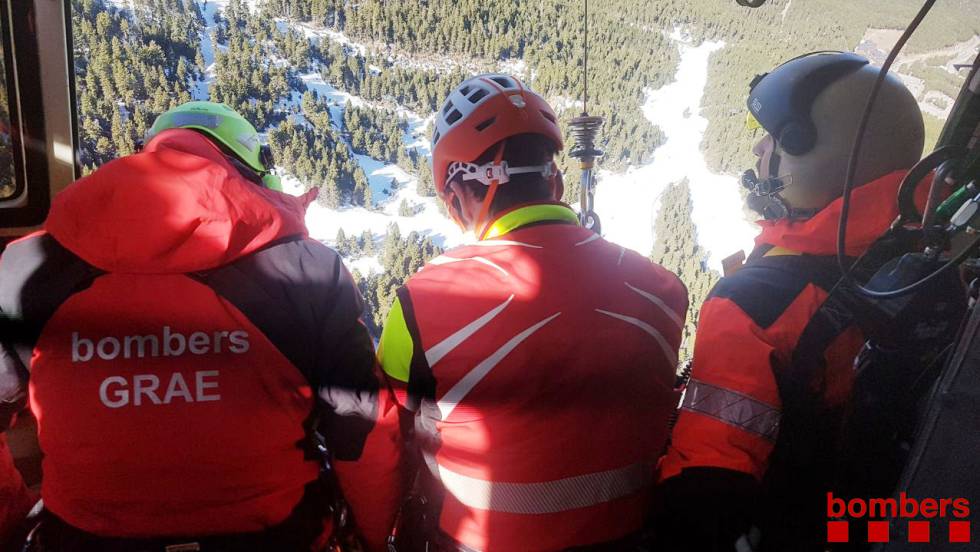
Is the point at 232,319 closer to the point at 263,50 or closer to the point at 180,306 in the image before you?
the point at 180,306

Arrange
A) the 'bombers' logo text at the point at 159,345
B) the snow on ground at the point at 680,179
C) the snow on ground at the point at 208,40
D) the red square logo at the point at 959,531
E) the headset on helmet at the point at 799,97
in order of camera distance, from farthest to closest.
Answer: the snow on ground at the point at 208,40
the snow on ground at the point at 680,179
the headset on helmet at the point at 799,97
the 'bombers' logo text at the point at 159,345
the red square logo at the point at 959,531

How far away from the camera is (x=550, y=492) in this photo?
1228 mm

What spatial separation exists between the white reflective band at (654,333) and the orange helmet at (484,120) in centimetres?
56

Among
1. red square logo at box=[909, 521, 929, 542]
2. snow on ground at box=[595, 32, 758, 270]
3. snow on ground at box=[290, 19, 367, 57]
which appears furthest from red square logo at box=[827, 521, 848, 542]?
snow on ground at box=[290, 19, 367, 57]

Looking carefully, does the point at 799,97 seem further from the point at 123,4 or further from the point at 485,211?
the point at 123,4

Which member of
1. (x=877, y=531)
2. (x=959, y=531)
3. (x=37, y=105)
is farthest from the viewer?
(x=37, y=105)

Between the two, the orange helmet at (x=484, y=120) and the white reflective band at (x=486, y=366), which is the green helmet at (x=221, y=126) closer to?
the orange helmet at (x=484, y=120)

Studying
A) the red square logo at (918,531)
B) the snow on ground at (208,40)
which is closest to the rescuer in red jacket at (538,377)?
the red square logo at (918,531)

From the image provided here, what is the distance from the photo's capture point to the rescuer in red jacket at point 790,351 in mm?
1147

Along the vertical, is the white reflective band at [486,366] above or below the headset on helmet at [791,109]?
below

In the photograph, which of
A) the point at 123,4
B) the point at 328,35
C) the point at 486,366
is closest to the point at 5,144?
the point at 486,366

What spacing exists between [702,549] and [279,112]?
90.3 feet

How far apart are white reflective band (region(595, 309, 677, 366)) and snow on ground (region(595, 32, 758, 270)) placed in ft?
47.3

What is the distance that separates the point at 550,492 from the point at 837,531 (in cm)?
69
